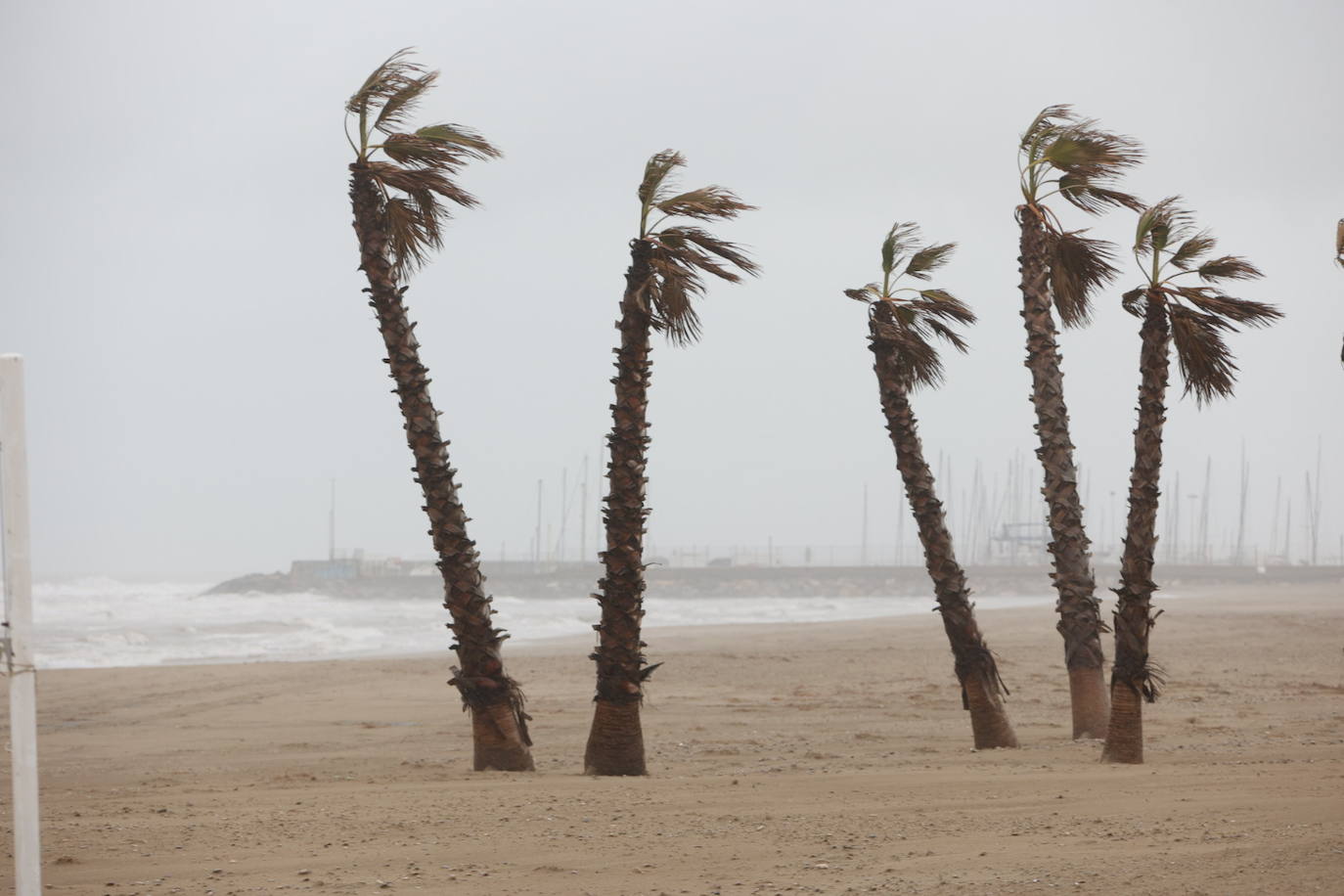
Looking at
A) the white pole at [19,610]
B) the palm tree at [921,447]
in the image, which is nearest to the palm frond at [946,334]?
the palm tree at [921,447]

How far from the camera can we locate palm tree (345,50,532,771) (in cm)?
1170

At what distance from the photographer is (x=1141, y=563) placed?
36.8ft

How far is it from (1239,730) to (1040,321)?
5.23m

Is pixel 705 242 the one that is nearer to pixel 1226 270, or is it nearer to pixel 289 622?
pixel 1226 270

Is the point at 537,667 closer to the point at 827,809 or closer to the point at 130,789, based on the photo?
the point at 130,789

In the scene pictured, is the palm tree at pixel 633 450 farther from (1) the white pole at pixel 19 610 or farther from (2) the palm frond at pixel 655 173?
(1) the white pole at pixel 19 610

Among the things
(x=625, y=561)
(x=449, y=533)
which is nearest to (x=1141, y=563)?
(x=625, y=561)

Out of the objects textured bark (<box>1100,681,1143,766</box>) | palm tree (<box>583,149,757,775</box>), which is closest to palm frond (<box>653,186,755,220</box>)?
palm tree (<box>583,149,757,775</box>)

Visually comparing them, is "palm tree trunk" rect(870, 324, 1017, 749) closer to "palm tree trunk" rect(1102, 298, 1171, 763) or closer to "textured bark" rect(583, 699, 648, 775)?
"palm tree trunk" rect(1102, 298, 1171, 763)

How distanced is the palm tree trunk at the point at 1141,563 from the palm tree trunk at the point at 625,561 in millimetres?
4220

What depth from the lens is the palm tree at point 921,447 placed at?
42.9ft

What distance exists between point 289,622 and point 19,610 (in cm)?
4180

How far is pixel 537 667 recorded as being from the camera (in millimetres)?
25766

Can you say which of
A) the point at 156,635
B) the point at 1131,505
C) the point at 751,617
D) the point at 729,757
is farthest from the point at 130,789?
the point at 751,617
